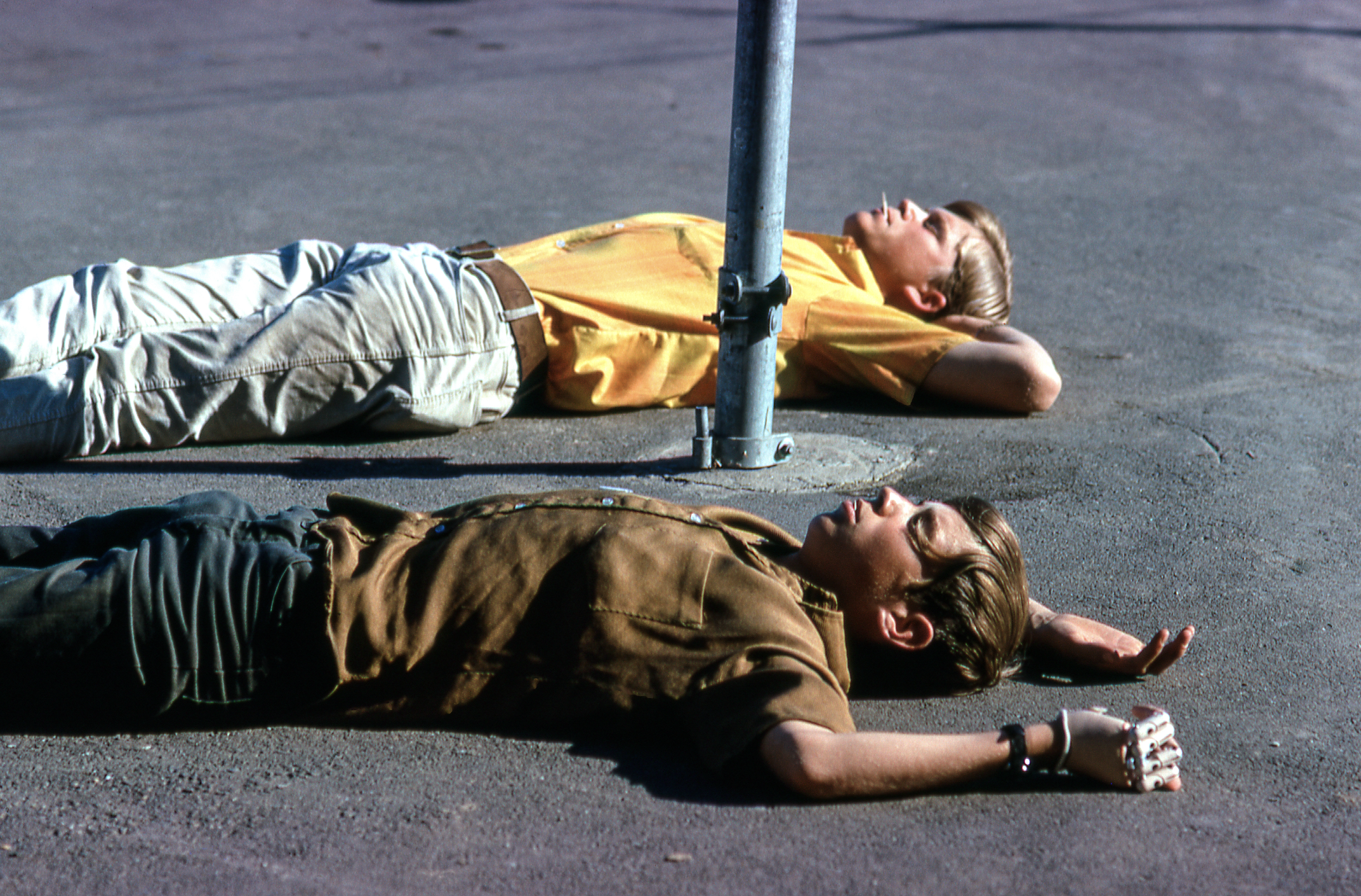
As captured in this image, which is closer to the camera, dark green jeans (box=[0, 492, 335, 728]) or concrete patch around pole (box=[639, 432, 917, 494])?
dark green jeans (box=[0, 492, 335, 728])

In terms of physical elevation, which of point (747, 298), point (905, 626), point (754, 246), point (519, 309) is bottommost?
point (905, 626)

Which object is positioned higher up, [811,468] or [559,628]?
[559,628]

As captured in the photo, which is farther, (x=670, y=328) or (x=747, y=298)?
(x=670, y=328)

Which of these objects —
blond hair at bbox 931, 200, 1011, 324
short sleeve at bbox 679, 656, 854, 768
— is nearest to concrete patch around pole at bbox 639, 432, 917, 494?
blond hair at bbox 931, 200, 1011, 324

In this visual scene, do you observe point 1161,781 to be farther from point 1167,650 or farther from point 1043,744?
point 1167,650

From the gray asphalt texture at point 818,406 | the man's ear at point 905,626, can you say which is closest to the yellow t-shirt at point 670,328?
the gray asphalt texture at point 818,406

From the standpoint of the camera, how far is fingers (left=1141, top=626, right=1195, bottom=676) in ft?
9.03

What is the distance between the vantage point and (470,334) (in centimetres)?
411

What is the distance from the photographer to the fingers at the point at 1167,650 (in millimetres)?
2752

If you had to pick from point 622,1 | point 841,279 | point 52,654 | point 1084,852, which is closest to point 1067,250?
point 841,279

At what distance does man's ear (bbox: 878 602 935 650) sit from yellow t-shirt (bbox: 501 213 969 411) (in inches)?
68.7

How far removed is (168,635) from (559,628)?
678mm

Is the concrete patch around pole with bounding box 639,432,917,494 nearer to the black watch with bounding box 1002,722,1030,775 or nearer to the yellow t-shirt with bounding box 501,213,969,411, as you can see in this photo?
the yellow t-shirt with bounding box 501,213,969,411

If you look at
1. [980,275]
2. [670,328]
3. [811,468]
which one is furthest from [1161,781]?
[980,275]
